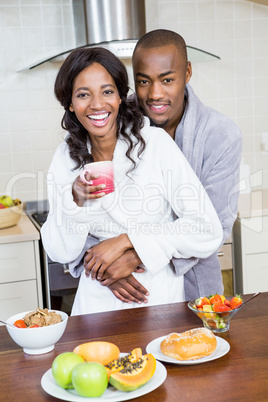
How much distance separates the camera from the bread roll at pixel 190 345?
3.51 feet

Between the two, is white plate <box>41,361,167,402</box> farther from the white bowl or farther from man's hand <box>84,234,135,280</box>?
man's hand <box>84,234,135,280</box>

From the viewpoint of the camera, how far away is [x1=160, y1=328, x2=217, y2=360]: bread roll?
1069 millimetres

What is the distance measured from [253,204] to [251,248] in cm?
27

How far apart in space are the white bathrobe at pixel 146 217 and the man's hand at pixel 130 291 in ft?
0.08

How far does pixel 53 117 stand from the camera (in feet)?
9.74

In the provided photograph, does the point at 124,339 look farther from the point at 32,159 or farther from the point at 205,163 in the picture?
the point at 32,159

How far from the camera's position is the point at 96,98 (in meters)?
1.56

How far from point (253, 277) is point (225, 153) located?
117cm

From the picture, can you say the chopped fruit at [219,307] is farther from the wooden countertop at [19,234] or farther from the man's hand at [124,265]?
the wooden countertop at [19,234]

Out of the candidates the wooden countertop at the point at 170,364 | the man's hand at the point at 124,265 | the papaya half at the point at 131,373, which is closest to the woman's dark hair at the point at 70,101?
the man's hand at the point at 124,265

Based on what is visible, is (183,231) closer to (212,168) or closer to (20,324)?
(212,168)

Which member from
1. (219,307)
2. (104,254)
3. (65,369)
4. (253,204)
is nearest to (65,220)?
(104,254)

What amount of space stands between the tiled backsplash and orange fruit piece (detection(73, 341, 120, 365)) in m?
2.06

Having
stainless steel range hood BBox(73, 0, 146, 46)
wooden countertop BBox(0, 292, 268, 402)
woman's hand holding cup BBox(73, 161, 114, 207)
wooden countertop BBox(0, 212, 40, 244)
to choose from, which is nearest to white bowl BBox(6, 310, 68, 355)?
wooden countertop BBox(0, 292, 268, 402)
